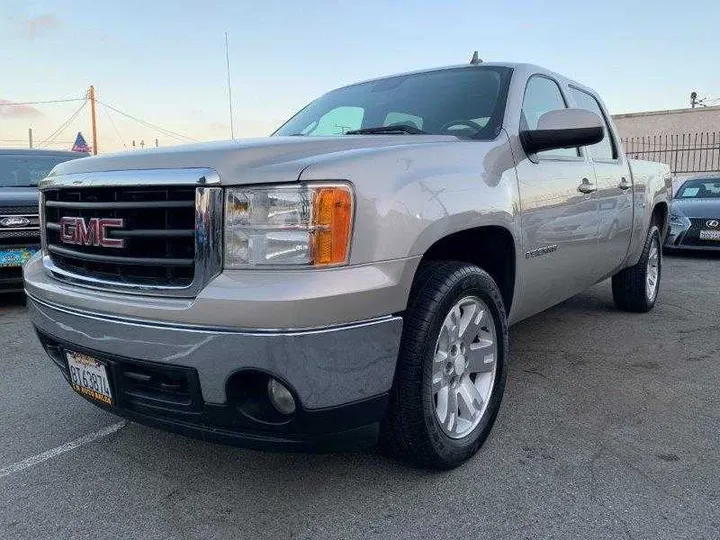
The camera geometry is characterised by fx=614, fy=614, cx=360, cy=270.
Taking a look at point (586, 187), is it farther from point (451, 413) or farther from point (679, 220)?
point (679, 220)

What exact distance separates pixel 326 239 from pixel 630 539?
1.40 meters

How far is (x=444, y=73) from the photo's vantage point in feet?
11.5

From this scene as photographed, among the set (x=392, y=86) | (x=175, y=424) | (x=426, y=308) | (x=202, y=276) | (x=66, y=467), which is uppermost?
(x=392, y=86)

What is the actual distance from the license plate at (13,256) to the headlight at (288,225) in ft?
14.4

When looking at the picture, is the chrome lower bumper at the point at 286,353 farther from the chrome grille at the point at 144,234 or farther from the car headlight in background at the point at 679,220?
the car headlight in background at the point at 679,220

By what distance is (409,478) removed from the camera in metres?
2.43

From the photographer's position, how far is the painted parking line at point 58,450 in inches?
103

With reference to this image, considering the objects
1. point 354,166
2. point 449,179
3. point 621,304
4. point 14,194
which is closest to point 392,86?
point 449,179

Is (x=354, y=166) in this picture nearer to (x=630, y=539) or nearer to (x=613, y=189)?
(x=630, y=539)

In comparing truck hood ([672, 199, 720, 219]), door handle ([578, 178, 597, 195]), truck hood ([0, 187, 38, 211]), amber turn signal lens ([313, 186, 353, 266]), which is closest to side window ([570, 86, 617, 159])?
door handle ([578, 178, 597, 195])

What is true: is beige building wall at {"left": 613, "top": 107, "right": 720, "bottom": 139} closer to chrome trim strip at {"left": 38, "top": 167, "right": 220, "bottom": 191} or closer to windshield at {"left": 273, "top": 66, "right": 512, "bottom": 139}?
windshield at {"left": 273, "top": 66, "right": 512, "bottom": 139}

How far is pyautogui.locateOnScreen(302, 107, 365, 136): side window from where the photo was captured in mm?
3514

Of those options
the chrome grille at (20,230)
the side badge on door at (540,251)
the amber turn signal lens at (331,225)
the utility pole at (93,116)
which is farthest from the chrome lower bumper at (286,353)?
the utility pole at (93,116)

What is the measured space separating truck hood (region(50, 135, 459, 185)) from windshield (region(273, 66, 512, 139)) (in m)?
0.65
